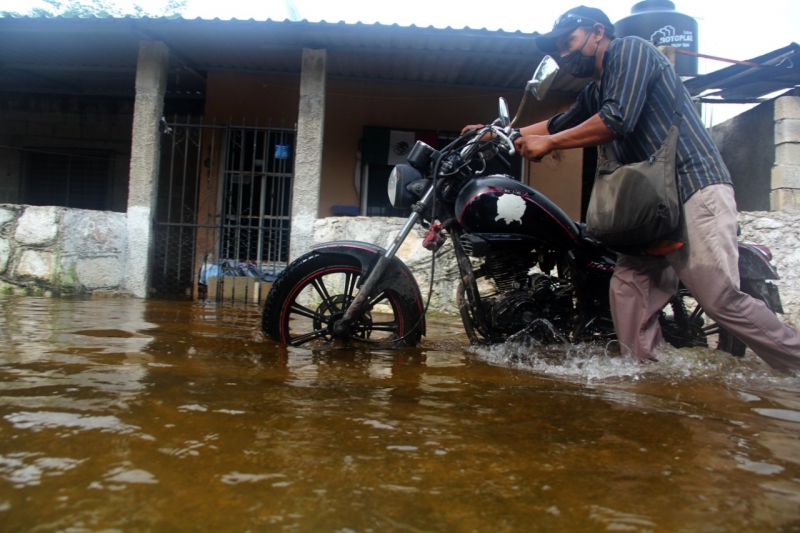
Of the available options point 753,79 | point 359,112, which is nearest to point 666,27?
point 753,79

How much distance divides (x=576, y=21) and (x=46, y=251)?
5852mm

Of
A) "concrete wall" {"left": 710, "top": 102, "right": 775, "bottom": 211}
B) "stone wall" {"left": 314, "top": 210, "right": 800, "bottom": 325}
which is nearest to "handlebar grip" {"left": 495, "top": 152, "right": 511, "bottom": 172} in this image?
"stone wall" {"left": 314, "top": 210, "right": 800, "bottom": 325}

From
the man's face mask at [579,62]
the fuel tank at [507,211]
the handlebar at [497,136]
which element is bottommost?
the fuel tank at [507,211]

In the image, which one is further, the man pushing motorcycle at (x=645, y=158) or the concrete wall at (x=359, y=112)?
the concrete wall at (x=359, y=112)

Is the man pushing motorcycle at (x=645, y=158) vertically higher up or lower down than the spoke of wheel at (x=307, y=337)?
higher up

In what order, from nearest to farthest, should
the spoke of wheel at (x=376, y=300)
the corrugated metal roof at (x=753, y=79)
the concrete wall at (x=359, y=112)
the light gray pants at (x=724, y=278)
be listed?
the light gray pants at (x=724, y=278) → the spoke of wheel at (x=376, y=300) → the corrugated metal roof at (x=753, y=79) → the concrete wall at (x=359, y=112)

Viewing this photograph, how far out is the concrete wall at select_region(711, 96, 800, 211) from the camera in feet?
20.1

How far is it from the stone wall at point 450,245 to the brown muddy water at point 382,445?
3.07 metres

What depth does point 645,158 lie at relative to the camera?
8.57 ft

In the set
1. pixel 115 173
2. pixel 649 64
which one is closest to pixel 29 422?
pixel 649 64

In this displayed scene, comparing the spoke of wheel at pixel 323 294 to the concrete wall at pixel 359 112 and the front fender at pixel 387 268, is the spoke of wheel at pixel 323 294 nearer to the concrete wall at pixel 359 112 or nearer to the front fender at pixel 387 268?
the front fender at pixel 387 268

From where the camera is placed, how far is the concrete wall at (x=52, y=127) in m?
10.6

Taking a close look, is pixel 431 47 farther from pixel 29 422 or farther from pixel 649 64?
pixel 29 422

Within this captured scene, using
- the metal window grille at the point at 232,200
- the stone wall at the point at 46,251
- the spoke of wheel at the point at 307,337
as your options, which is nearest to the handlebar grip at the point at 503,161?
the spoke of wheel at the point at 307,337
